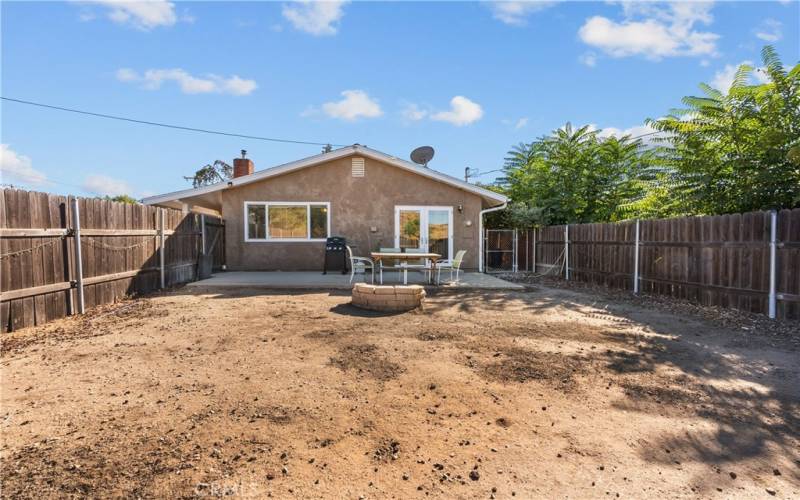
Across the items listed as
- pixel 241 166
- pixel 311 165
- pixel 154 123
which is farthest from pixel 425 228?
pixel 154 123

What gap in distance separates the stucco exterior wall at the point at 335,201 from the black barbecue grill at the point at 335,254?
2.93ft

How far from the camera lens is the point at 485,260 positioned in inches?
687

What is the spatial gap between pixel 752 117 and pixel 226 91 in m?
16.3

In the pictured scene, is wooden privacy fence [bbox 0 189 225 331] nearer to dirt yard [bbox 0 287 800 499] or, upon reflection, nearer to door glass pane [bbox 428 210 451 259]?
dirt yard [bbox 0 287 800 499]

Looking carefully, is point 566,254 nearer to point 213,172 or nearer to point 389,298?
point 389,298

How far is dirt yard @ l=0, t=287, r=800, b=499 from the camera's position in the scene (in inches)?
85.6

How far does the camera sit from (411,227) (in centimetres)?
1316

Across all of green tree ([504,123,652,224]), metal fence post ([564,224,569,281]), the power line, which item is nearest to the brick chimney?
the power line

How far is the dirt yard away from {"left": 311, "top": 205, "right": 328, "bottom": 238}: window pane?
24.5 ft

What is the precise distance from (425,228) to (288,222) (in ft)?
14.5

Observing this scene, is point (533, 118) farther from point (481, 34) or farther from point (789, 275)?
point (789, 275)

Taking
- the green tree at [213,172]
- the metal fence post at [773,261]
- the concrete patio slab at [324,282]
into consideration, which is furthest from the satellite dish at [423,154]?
the green tree at [213,172]

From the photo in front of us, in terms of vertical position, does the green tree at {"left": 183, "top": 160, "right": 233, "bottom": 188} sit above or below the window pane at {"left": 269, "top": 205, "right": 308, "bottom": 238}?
above

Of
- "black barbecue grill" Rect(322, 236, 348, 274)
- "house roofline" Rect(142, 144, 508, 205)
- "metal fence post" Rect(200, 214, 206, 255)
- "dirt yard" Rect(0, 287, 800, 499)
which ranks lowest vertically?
"dirt yard" Rect(0, 287, 800, 499)
